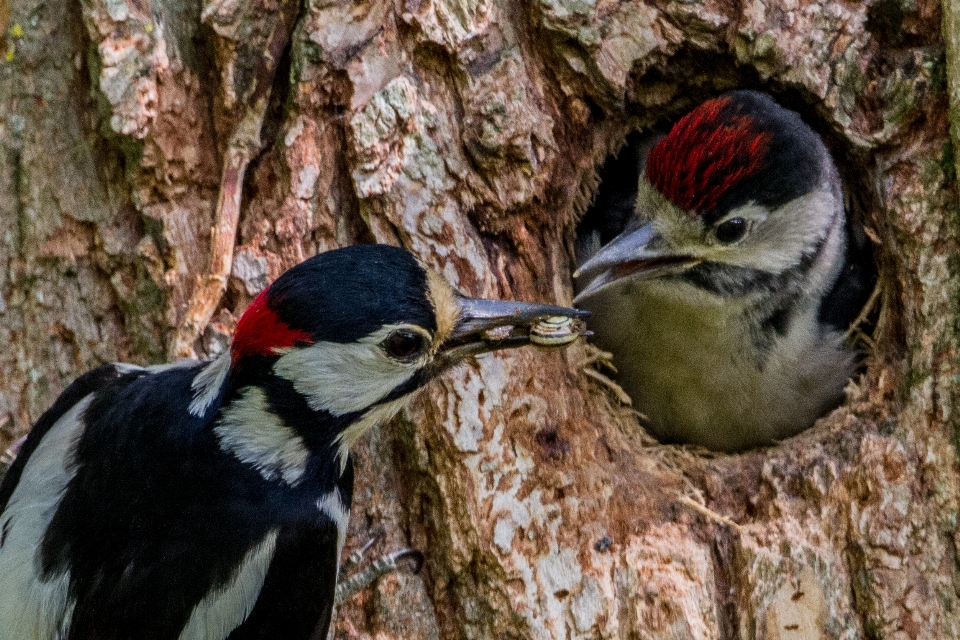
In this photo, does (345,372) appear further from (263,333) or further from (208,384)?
(208,384)

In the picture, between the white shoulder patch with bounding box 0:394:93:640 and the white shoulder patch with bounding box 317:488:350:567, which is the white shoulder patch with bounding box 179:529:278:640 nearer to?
the white shoulder patch with bounding box 317:488:350:567

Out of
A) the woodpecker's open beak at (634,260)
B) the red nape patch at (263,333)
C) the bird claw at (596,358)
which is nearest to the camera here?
the red nape patch at (263,333)

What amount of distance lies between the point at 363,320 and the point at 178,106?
44.9 inches

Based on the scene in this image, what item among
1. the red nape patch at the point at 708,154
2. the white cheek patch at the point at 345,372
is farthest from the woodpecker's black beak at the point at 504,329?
the red nape patch at the point at 708,154

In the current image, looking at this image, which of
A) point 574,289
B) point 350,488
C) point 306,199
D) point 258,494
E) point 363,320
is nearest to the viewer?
point 363,320

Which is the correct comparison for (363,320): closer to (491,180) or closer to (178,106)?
(491,180)

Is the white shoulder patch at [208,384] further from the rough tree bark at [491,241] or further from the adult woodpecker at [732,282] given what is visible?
the adult woodpecker at [732,282]

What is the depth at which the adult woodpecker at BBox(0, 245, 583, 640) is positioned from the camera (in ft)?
8.41

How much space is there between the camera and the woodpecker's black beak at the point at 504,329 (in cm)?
274

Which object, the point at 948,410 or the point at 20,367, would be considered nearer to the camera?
the point at 948,410

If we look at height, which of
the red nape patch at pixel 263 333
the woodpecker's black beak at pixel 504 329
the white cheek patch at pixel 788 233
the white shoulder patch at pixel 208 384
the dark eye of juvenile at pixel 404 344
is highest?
the red nape patch at pixel 263 333

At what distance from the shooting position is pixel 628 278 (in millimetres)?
3426

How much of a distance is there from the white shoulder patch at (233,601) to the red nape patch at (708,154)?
1587mm

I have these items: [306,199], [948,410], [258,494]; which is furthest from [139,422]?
[948,410]
